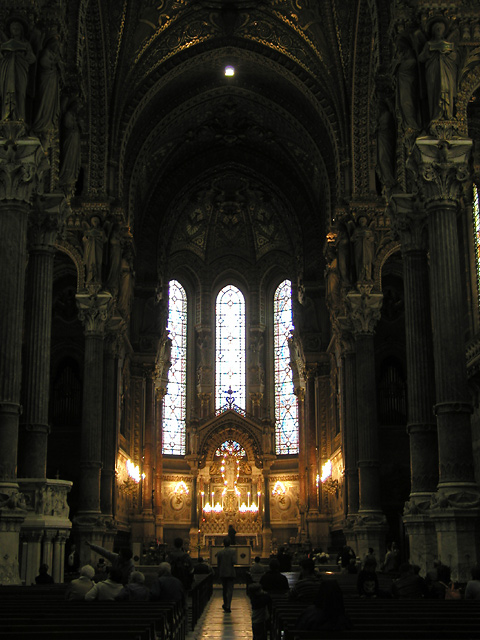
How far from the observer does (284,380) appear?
44.6 meters

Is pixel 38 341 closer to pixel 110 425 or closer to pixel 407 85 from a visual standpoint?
pixel 407 85

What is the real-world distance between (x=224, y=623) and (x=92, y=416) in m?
12.2

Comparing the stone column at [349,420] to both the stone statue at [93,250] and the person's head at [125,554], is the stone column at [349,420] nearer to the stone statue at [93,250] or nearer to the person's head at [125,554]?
the stone statue at [93,250]

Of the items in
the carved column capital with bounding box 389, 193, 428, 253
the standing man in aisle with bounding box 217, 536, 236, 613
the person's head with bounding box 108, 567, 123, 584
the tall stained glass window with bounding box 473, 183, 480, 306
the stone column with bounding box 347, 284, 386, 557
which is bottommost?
the standing man in aisle with bounding box 217, 536, 236, 613

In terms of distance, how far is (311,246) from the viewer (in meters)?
38.8

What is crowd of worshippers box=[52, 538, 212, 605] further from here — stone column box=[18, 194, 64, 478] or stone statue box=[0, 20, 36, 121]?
stone statue box=[0, 20, 36, 121]

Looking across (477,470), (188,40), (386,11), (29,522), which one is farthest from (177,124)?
(29,522)

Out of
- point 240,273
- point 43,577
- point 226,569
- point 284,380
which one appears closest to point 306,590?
point 43,577

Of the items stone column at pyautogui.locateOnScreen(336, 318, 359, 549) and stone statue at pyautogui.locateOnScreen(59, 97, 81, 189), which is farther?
stone column at pyautogui.locateOnScreen(336, 318, 359, 549)

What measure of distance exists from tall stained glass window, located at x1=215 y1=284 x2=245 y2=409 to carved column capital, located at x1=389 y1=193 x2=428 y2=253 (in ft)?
86.3

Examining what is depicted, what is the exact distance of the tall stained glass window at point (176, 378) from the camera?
1716 inches

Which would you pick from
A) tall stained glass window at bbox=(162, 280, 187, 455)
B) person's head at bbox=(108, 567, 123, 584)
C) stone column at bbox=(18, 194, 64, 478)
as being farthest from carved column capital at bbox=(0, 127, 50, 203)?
tall stained glass window at bbox=(162, 280, 187, 455)

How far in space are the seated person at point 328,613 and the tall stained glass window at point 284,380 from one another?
116 feet

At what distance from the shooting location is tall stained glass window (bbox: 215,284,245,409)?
147 ft
